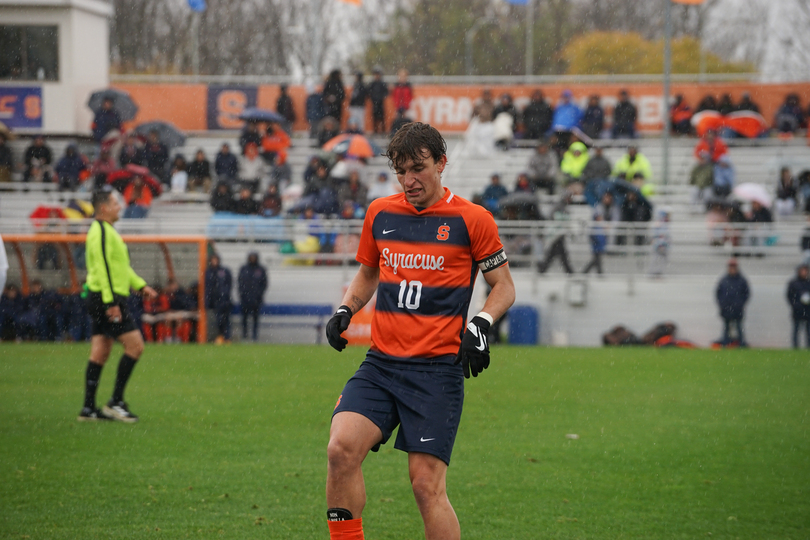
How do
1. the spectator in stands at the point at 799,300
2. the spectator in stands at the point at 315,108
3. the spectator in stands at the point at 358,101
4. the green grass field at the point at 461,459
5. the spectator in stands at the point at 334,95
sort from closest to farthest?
the green grass field at the point at 461,459 < the spectator in stands at the point at 799,300 < the spectator in stands at the point at 334,95 < the spectator in stands at the point at 358,101 < the spectator in stands at the point at 315,108

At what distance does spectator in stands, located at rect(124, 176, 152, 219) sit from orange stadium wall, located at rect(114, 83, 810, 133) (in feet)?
19.7

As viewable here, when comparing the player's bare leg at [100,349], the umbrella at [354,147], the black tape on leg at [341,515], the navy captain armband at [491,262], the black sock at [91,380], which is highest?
the umbrella at [354,147]

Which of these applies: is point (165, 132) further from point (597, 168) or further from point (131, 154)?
point (597, 168)

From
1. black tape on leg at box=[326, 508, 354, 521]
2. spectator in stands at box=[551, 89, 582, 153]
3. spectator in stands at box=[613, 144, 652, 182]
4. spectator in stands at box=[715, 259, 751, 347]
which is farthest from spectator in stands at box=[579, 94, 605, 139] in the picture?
black tape on leg at box=[326, 508, 354, 521]

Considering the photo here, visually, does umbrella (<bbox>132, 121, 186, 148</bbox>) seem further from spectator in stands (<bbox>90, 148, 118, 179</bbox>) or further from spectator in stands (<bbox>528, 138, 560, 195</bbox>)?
spectator in stands (<bbox>528, 138, 560, 195</bbox>)

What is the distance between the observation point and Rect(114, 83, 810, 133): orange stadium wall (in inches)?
931

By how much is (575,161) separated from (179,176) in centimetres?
920

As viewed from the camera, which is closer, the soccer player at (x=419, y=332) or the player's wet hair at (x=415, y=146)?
the soccer player at (x=419, y=332)

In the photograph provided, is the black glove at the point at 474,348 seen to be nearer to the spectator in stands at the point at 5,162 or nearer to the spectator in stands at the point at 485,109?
the spectator in stands at the point at 485,109

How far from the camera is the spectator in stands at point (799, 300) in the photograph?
15547 millimetres

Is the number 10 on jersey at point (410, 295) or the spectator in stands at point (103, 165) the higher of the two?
the spectator in stands at point (103, 165)

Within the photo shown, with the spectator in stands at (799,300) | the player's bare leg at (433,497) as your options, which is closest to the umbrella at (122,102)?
the spectator in stands at (799,300)

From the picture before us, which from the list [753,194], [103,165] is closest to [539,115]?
[753,194]

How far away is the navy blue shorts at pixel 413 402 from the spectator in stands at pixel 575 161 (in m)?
15.9
